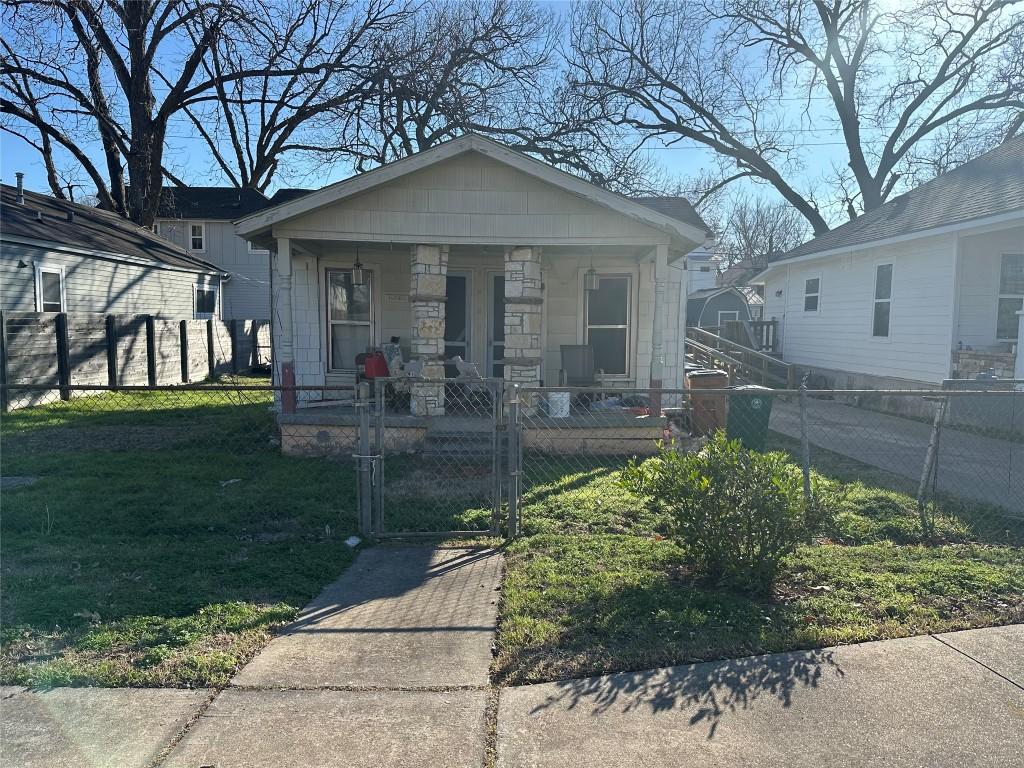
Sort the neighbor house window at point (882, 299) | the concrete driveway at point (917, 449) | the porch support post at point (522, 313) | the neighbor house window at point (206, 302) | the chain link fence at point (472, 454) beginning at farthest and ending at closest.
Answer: the neighbor house window at point (206, 302)
the neighbor house window at point (882, 299)
the porch support post at point (522, 313)
the concrete driveway at point (917, 449)
the chain link fence at point (472, 454)

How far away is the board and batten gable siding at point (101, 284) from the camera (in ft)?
45.5

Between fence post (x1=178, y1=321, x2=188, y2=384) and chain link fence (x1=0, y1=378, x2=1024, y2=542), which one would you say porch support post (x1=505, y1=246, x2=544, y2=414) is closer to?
chain link fence (x1=0, y1=378, x2=1024, y2=542)

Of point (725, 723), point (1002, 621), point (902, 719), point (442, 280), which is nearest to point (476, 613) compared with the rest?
point (725, 723)

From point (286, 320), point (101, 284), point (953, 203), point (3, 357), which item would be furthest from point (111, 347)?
point (953, 203)

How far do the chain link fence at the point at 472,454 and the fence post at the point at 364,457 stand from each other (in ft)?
0.06

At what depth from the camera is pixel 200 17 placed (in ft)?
70.8

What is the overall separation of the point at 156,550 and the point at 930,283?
527 inches

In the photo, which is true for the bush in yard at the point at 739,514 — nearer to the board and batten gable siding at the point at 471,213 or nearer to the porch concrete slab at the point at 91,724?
the porch concrete slab at the point at 91,724

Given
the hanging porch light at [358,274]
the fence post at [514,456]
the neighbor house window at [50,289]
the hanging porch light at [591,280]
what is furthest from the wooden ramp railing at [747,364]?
the neighbor house window at [50,289]

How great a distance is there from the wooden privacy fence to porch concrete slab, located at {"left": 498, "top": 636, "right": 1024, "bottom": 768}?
8.63 m

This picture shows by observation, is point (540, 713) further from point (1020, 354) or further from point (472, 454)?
point (1020, 354)

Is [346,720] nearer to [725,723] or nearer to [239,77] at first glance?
[725,723]

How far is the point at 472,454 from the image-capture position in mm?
Answer: 8336

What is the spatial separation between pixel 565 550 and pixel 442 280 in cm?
515
